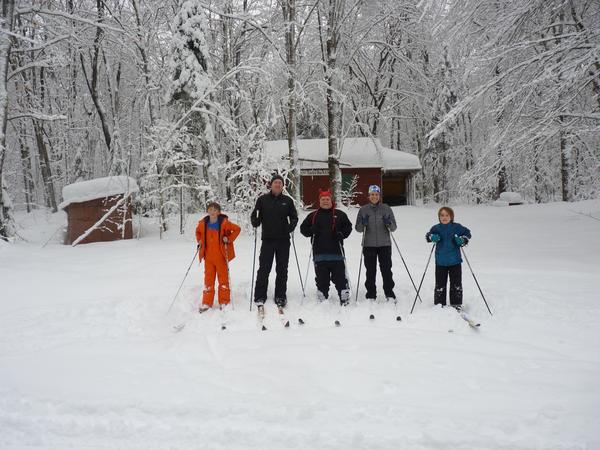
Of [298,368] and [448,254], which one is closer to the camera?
[298,368]

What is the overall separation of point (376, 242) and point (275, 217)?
5.18ft

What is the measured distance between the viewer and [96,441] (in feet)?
9.57

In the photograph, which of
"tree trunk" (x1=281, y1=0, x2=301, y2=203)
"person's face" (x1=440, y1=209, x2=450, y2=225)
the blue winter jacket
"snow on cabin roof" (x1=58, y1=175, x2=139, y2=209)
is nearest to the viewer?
the blue winter jacket

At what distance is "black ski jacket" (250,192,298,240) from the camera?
19.6 ft

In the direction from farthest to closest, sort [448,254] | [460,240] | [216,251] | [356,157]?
[356,157], [216,251], [448,254], [460,240]

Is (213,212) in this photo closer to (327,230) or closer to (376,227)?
Result: (327,230)

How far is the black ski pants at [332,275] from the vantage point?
6000mm

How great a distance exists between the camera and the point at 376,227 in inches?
241

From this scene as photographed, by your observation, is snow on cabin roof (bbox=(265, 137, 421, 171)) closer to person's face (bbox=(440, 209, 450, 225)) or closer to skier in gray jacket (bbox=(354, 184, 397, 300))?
skier in gray jacket (bbox=(354, 184, 397, 300))

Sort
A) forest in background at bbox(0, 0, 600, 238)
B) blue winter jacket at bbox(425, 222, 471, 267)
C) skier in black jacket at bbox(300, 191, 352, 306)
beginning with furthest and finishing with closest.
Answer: forest in background at bbox(0, 0, 600, 238)
skier in black jacket at bbox(300, 191, 352, 306)
blue winter jacket at bbox(425, 222, 471, 267)

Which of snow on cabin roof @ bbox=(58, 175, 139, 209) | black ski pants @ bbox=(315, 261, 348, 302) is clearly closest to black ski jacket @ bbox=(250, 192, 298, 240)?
black ski pants @ bbox=(315, 261, 348, 302)

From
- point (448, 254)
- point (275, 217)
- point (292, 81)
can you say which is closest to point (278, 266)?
point (275, 217)

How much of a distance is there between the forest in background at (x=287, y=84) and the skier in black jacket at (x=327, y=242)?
2988mm

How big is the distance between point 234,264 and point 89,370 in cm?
432
